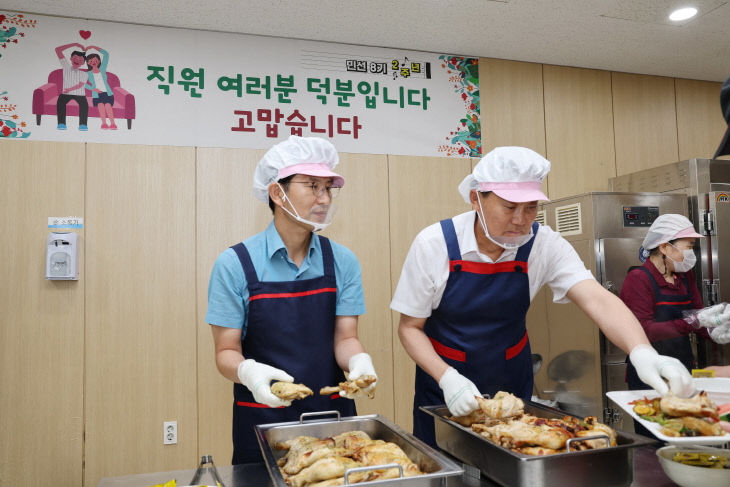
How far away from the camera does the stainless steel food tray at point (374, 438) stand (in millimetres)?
1144

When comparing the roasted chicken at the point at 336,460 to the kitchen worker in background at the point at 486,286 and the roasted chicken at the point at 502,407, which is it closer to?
the roasted chicken at the point at 502,407

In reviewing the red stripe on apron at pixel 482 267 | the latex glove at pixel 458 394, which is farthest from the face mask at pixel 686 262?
the latex glove at pixel 458 394

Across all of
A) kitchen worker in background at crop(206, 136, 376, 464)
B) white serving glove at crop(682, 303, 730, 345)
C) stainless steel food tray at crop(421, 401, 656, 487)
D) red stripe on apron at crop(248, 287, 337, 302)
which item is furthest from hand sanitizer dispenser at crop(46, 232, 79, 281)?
white serving glove at crop(682, 303, 730, 345)

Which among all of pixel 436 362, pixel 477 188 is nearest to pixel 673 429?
pixel 436 362

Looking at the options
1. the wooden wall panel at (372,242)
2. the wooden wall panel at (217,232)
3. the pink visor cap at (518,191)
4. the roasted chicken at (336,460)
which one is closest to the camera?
the roasted chicken at (336,460)

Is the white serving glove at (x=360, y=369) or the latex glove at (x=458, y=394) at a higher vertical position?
the white serving glove at (x=360, y=369)

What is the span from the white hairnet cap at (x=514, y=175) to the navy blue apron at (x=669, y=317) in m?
1.76

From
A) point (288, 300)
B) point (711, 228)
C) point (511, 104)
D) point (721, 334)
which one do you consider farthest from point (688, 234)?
point (288, 300)

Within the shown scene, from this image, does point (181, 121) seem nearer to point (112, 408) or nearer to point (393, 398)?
point (112, 408)

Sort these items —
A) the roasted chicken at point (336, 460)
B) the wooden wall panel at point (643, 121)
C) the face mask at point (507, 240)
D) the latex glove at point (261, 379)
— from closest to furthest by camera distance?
Result: the roasted chicken at point (336, 460), the latex glove at point (261, 379), the face mask at point (507, 240), the wooden wall panel at point (643, 121)

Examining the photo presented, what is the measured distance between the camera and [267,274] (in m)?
2.02

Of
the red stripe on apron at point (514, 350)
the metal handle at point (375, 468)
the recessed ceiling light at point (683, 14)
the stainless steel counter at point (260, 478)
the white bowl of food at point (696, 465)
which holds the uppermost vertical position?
the recessed ceiling light at point (683, 14)

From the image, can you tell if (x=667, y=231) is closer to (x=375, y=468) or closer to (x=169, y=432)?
(x=375, y=468)

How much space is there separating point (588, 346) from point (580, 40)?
2275 mm
